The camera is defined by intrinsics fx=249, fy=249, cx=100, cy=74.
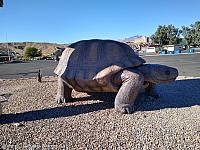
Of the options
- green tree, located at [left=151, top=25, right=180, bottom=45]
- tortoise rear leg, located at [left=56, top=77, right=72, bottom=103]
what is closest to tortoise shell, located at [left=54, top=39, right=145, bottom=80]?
tortoise rear leg, located at [left=56, top=77, right=72, bottom=103]

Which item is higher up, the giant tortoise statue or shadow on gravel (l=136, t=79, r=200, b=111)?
the giant tortoise statue

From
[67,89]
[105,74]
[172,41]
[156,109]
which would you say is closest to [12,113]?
[67,89]

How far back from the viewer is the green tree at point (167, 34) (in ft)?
317

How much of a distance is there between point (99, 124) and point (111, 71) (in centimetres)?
148

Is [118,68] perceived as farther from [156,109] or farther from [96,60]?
[156,109]

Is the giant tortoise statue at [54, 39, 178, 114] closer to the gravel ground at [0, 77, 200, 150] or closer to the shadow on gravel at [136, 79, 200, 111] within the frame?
the gravel ground at [0, 77, 200, 150]

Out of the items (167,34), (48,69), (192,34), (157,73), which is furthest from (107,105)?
(167,34)

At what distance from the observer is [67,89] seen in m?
7.41

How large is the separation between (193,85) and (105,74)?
514 cm

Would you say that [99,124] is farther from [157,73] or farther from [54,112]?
[157,73]

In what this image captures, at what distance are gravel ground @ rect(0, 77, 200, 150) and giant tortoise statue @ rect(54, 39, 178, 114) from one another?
1.75 ft

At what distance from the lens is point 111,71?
6145 millimetres

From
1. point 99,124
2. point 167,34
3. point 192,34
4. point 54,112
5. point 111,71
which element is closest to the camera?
point 99,124

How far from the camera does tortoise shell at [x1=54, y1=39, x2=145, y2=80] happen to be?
20.7 ft
